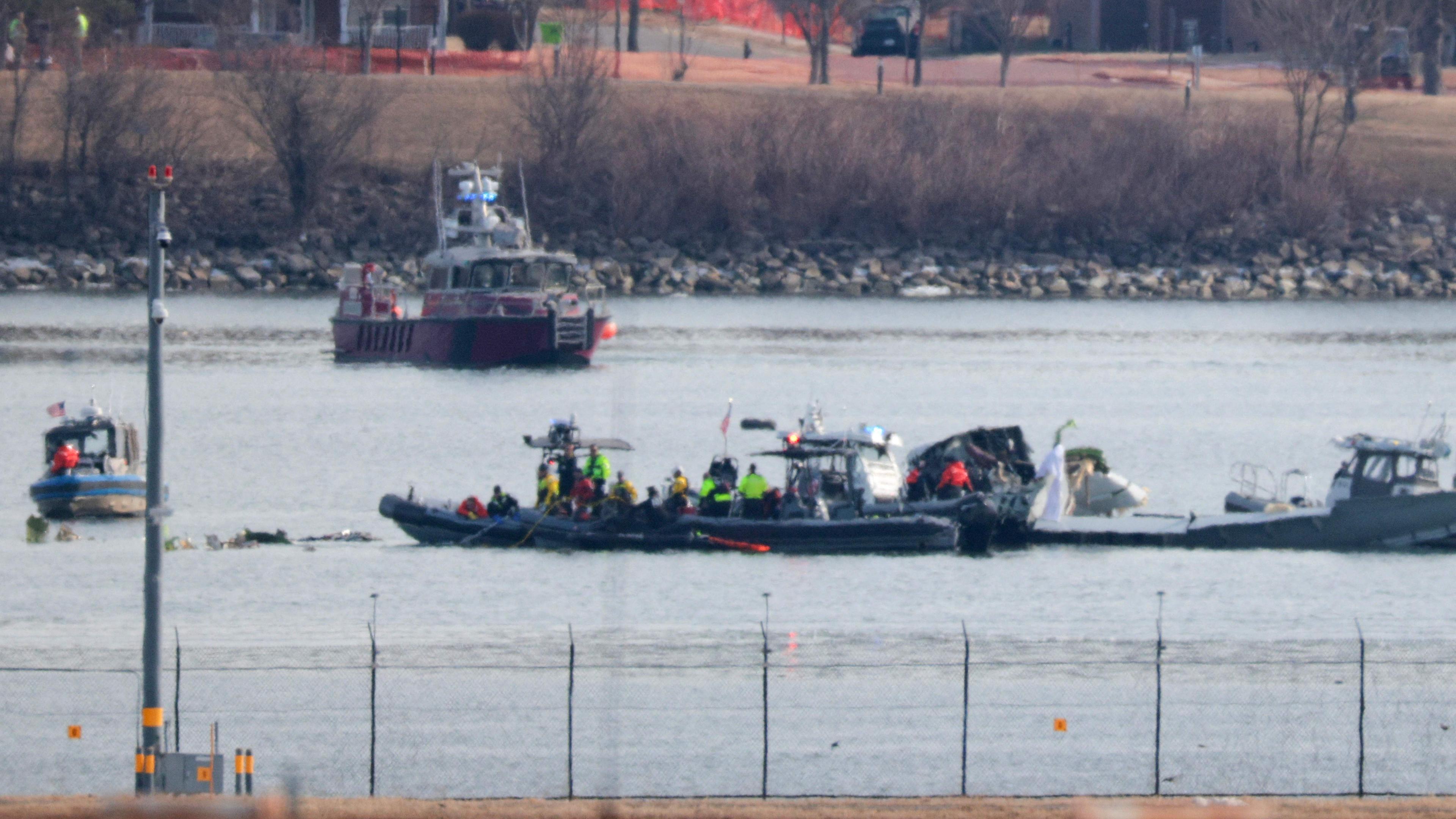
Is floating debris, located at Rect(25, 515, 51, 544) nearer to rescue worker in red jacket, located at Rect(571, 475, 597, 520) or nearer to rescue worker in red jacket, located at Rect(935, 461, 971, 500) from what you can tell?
rescue worker in red jacket, located at Rect(571, 475, 597, 520)

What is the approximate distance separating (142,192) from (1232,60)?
6278 cm

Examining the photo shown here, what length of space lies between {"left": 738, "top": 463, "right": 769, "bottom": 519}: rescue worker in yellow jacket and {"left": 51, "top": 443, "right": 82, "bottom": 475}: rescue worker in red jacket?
43.6ft

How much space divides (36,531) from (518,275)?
1161 inches

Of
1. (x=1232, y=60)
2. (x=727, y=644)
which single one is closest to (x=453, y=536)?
(x=727, y=644)

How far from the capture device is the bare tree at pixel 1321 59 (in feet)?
357

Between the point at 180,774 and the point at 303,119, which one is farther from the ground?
the point at 303,119

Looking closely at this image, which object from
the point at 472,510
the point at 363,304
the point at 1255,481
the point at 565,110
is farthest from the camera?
the point at 565,110

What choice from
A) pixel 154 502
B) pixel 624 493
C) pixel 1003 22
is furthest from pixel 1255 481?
pixel 1003 22

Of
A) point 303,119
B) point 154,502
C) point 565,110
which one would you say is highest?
point 565,110

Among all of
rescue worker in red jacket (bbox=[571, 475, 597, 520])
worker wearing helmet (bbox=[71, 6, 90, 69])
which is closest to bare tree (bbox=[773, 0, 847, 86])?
worker wearing helmet (bbox=[71, 6, 90, 69])

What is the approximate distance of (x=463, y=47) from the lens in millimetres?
121500

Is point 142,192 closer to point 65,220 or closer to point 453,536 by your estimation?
point 65,220

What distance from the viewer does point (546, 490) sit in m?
38.8

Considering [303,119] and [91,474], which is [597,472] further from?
[303,119]
